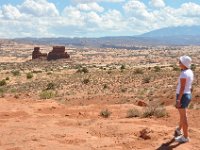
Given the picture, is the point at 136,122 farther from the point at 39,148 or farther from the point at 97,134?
the point at 39,148

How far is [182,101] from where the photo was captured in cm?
901

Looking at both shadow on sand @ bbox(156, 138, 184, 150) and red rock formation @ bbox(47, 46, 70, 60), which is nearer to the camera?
shadow on sand @ bbox(156, 138, 184, 150)

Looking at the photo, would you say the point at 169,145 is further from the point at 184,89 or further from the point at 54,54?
the point at 54,54

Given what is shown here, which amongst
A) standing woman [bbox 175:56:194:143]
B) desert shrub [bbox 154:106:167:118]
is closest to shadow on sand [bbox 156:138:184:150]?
standing woman [bbox 175:56:194:143]

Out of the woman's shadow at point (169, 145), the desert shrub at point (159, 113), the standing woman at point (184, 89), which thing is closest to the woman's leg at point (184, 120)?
the standing woman at point (184, 89)

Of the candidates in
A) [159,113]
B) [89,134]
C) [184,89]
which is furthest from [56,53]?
[184,89]

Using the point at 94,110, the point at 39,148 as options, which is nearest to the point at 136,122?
the point at 39,148

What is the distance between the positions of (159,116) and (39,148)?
519 cm

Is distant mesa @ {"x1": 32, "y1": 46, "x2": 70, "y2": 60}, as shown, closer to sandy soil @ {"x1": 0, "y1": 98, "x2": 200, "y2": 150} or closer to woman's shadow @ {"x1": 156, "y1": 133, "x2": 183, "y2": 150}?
sandy soil @ {"x1": 0, "y1": 98, "x2": 200, "y2": 150}

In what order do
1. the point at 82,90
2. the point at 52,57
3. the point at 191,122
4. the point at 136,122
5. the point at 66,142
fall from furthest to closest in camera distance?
1. the point at 52,57
2. the point at 82,90
3. the point at 191,122
4. the point at 136,122
5. the point at 66,142

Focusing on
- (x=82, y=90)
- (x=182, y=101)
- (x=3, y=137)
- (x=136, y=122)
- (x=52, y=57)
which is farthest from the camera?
(x=52, y=57)

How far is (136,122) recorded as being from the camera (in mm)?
11383

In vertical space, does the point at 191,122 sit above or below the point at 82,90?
above

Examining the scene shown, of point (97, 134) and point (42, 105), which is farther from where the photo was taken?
point (42, 105)
